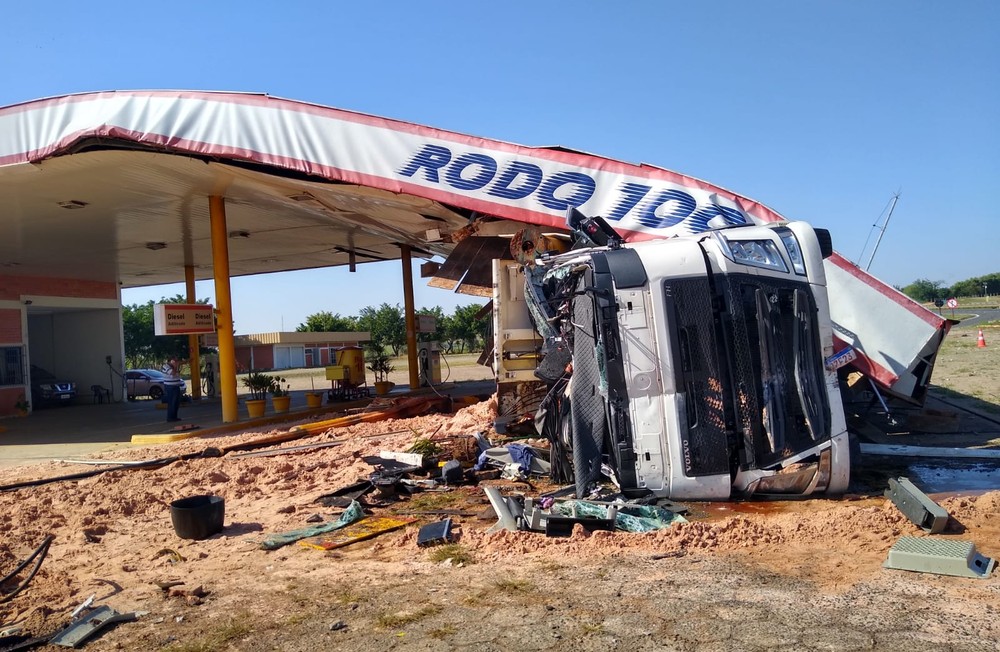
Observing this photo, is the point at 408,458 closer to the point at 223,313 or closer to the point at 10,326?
the point at 223,313

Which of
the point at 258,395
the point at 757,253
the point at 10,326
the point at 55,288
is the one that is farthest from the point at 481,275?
the point at 55,288

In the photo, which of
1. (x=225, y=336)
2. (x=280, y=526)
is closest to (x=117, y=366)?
(x=225, y=336)

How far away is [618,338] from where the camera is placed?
6617 mm

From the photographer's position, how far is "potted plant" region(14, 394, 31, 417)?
21859 millimetres

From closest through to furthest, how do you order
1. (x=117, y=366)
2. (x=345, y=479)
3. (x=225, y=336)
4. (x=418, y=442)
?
(x=345, y=479), (x=418, y=442), (x=225, y=336), (x=117, y=366)

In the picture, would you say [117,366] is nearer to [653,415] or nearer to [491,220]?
[491,220]

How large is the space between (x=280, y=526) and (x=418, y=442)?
253 cm

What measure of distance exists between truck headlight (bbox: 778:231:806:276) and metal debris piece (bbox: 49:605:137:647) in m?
5.98

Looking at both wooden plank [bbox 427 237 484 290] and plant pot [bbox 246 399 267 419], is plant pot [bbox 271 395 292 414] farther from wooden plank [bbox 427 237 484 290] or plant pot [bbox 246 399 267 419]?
wooden plank [bbox 427 237 484 290]

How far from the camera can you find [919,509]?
553 centimetres

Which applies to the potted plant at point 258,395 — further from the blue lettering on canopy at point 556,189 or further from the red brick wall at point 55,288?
the red brick wall at point 55,288

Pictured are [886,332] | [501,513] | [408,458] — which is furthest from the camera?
[886,332]

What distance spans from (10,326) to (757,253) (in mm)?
22869

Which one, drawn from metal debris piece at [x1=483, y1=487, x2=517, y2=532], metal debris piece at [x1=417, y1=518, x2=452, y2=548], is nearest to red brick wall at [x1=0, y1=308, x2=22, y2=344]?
metal debris piece at [x1=483, y1=487, x2=517, y2=532]
